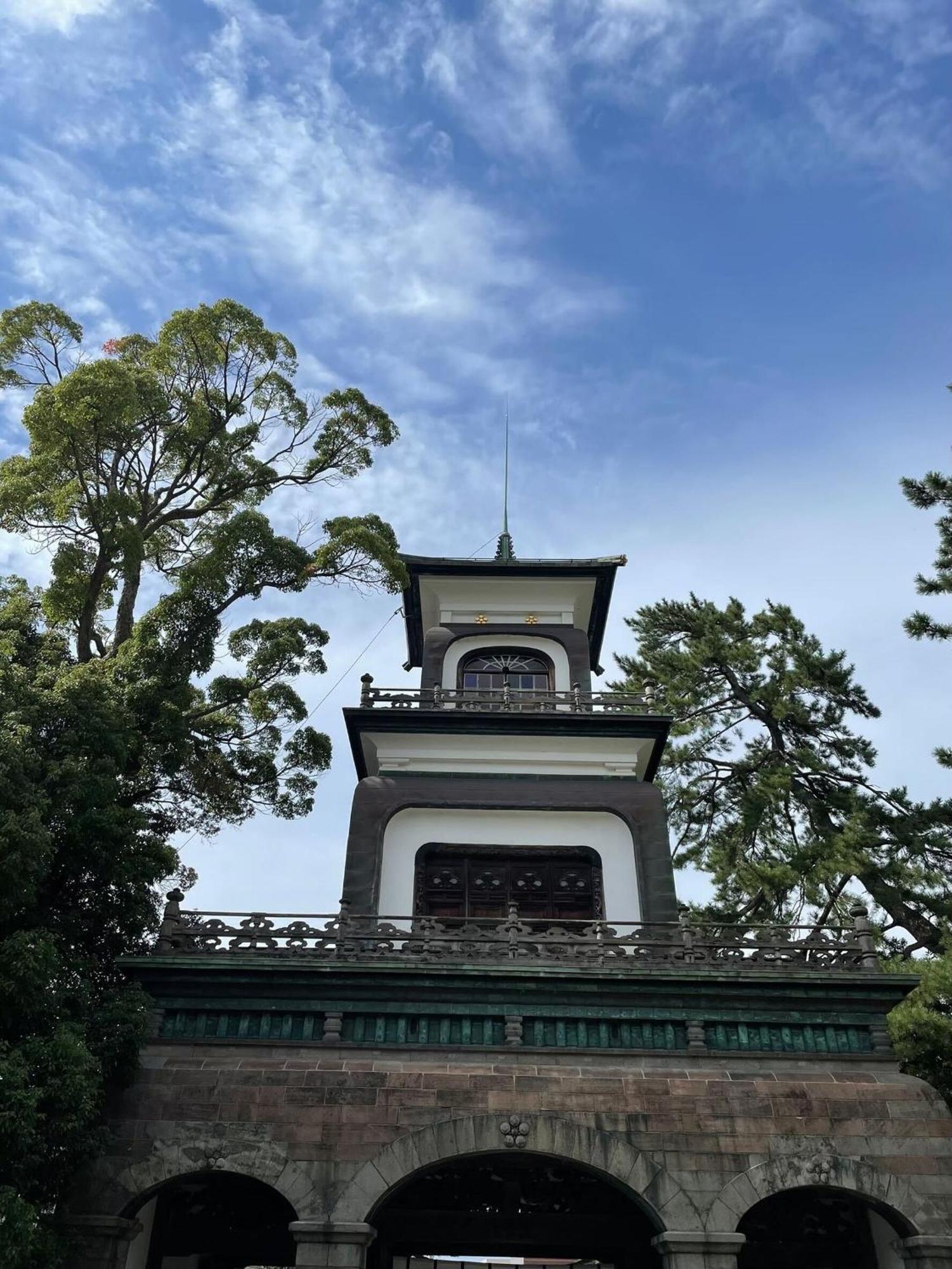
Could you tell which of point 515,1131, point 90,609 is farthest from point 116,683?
point 515,1131

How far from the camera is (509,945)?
1274cm

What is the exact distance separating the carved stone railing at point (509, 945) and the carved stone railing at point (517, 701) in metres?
5.31

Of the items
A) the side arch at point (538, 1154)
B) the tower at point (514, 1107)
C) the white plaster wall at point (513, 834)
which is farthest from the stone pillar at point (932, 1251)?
the white plaster wall at point (513, 834)

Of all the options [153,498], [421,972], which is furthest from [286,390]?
[421,972]

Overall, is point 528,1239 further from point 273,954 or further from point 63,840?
point 63,840

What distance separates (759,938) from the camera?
13.3 metres

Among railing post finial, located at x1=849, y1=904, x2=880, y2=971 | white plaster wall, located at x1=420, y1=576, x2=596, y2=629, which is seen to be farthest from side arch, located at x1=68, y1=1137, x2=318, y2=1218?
white plaster wall, located at x1=420, y1=576, x2=596, y2=629

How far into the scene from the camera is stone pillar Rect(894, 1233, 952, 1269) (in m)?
10.3

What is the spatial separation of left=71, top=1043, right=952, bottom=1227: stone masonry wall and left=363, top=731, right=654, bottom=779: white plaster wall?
6248 millimetres

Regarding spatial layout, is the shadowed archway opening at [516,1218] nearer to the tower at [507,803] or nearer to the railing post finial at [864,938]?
the tower at [507,803]

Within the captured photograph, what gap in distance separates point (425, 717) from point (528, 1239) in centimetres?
833

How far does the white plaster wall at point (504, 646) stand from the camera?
20.1 metres

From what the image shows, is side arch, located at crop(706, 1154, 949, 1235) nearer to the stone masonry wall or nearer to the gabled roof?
the stone masonry wall

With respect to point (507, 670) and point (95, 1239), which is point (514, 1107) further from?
point (507, 670)
